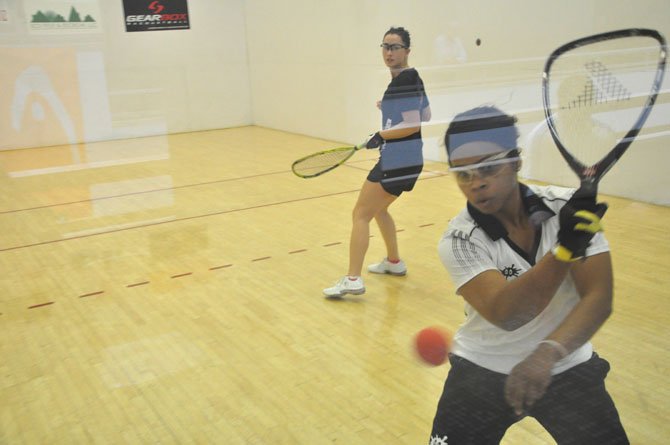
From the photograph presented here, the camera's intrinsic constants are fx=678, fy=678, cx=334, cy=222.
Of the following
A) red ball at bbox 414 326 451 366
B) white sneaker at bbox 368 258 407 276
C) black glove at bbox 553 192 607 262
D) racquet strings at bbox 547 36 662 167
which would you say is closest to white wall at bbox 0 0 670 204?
white sneaker at bbox 368 258 407 276

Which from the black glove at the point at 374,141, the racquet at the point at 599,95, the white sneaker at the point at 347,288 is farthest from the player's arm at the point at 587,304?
the white sneaker at the point at 347,288

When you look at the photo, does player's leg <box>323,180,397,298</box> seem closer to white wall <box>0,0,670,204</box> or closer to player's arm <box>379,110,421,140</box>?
player's arm <box>379,110,421,140</box>

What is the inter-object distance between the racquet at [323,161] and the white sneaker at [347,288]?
430 mm

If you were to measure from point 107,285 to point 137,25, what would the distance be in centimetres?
175

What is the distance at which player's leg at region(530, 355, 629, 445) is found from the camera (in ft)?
3.23

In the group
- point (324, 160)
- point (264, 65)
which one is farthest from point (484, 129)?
point (264, 65)

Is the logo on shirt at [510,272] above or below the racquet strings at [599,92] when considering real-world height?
below

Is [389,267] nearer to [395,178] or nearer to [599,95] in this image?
[395,178]

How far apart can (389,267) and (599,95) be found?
1.44m

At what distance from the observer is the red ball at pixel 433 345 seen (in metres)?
1.59

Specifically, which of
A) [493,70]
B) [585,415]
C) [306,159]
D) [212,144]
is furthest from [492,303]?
[212,144]

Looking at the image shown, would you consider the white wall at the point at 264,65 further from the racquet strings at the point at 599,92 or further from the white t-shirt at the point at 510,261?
the white t-shirt at the point at 510,261

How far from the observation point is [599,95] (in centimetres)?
139

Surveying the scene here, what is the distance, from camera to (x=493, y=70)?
12.8 ft
